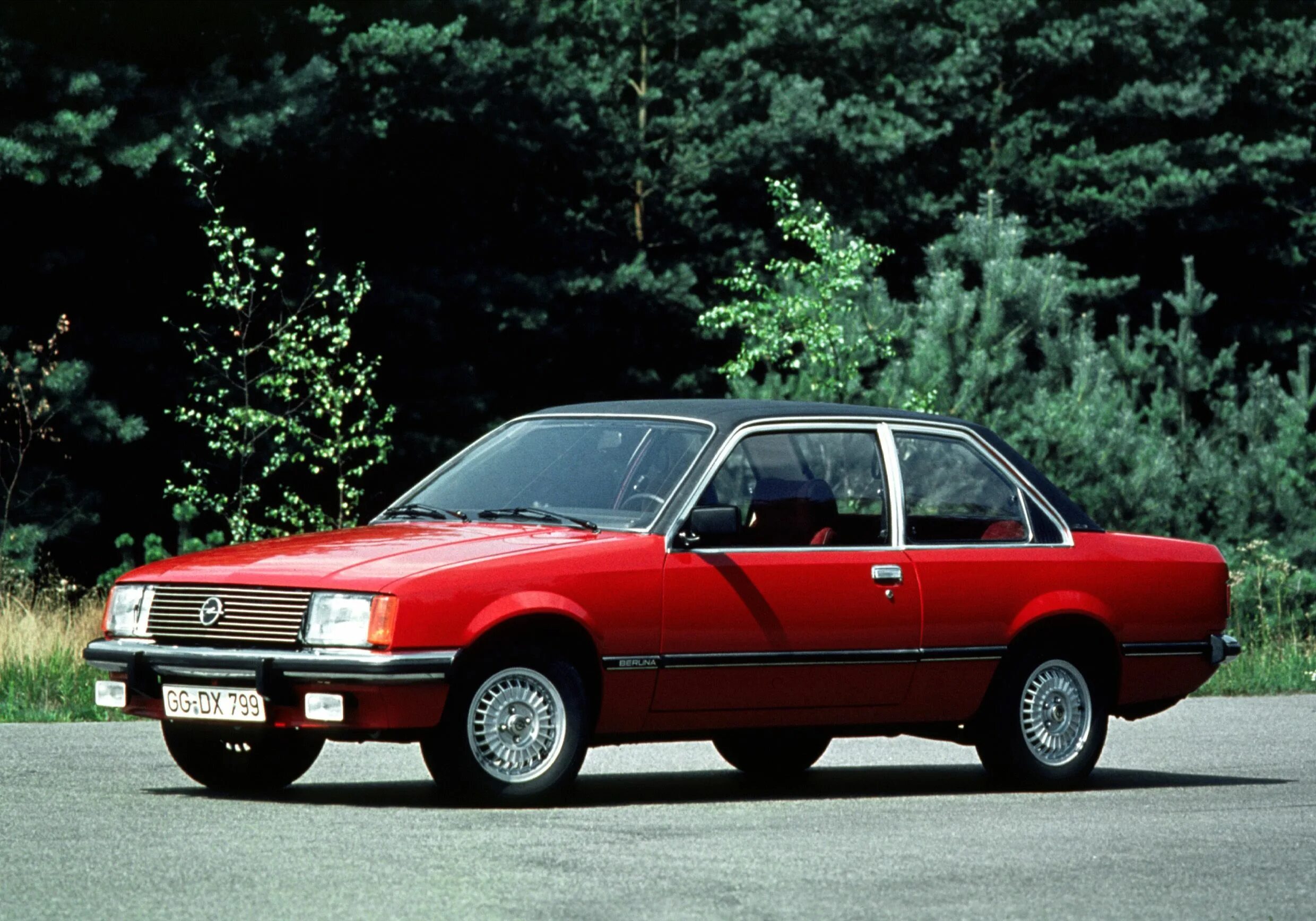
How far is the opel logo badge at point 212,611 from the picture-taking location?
369 inches

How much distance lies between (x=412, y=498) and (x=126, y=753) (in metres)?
2.42

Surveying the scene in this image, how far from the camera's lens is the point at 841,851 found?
8125 mm

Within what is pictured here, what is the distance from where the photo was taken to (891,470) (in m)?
A: 10.7

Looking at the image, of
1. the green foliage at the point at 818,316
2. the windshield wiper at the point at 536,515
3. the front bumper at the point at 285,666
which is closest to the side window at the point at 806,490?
the windshield wiper at the point at 536,515

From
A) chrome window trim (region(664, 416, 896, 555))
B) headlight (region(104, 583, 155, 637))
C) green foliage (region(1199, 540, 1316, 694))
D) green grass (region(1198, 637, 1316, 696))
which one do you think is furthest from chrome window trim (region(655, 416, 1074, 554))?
green foliage (region(1199, 540, 1316, 694))

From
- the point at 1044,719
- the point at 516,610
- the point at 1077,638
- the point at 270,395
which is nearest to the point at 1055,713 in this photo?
the point at 1044,719

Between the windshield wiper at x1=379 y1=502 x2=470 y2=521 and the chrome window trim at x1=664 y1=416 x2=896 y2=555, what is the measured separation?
1.00 metres

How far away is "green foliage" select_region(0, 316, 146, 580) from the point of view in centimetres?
3003

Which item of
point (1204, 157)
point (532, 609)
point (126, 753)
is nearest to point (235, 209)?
point (1204, 157)

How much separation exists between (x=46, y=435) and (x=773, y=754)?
1994 cm

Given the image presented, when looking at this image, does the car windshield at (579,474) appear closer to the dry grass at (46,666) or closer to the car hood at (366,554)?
the car hood at (366,554)

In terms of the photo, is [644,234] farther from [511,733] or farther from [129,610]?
[511,733]

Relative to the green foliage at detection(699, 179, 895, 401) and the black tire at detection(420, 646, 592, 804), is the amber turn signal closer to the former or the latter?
the black tire at detection(420, 646, 592, 804)

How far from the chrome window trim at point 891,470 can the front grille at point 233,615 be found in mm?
1581
